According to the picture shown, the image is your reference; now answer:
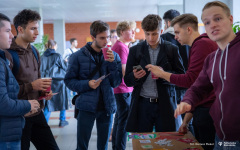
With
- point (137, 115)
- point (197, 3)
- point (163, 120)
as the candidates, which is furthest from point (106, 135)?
point (197, 3)

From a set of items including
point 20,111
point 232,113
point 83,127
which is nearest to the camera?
point 232,113

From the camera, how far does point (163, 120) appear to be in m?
2.05

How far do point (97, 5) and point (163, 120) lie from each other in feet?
28.8

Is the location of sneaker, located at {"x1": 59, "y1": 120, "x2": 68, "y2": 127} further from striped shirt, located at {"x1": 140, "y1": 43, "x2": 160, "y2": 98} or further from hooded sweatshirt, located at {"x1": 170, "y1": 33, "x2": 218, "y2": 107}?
hooded sweatshirt, located at {"x1": 170, "y1": 33, "x2": 218, "y2": 107}

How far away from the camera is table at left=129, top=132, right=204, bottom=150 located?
1.30 m

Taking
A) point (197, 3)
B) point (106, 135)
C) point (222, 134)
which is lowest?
point (106, 135)

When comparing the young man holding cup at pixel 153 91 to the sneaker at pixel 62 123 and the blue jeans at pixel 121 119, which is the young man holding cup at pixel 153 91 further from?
the sneaker at pixel 62 123

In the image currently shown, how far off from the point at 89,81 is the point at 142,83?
510 millimetres

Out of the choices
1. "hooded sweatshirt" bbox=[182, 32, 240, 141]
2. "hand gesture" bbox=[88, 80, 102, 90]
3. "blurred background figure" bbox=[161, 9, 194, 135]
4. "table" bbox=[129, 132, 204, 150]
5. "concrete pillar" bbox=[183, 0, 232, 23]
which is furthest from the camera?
"concrete pillar" bbox=[183, 0, 232, 23]

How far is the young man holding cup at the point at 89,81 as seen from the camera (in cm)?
232

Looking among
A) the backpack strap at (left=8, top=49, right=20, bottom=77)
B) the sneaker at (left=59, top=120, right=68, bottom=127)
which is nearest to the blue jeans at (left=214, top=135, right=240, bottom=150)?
the backpack strap at (left=8, top=49, right=20, bottom=77)

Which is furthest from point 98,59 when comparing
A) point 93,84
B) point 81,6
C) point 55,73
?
point 81,6

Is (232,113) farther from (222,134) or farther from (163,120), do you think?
(163,120)

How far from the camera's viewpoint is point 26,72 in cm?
199
